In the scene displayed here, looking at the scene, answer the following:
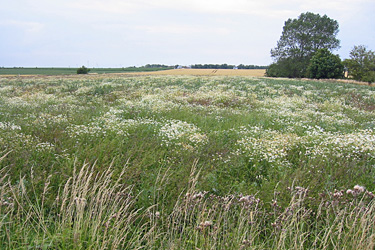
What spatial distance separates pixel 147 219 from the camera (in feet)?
12.3

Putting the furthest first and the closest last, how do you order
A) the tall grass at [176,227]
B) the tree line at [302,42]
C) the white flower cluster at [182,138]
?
the tree line at [302,42] → the white flower cluster at [182,138] → the tall grass at [176,227]

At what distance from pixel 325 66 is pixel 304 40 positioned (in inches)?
490

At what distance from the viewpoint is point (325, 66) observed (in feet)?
172

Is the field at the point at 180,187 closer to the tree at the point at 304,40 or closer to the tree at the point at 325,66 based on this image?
the tree at the point at 325,66

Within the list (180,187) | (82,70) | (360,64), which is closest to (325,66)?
(360,64)

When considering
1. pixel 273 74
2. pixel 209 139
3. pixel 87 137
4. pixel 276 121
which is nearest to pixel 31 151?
pixel 87 137

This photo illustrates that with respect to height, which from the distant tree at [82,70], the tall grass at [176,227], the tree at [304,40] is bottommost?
the tall grass at [176,227]

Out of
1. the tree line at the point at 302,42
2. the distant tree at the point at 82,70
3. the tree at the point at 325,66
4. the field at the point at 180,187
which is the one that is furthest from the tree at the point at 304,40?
the field at the point at 180,187

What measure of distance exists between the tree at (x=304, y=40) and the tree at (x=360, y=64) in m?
8.42

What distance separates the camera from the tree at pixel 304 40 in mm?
60969

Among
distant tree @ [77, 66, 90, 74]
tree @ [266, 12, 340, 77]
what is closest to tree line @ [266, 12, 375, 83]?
tree @ [266, 12, 340, 77]

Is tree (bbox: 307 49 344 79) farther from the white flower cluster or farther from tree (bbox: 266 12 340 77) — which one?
the white flower cluster

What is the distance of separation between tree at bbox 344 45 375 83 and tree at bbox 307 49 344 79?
1.75 m

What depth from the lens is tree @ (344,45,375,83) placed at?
1984 inches
